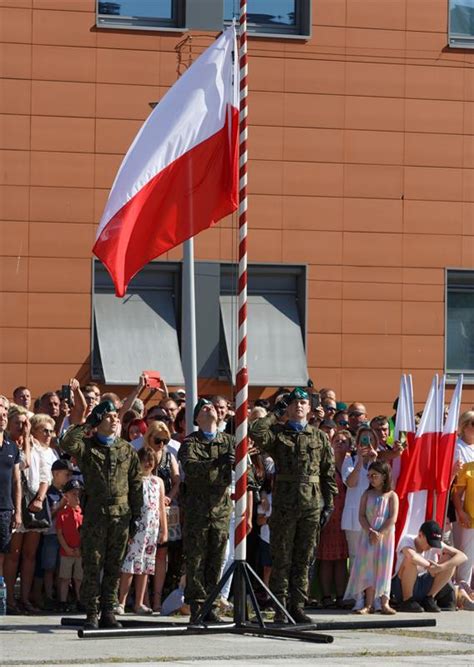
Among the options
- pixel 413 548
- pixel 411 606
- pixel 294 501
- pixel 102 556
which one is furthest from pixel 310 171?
pixel 102 556

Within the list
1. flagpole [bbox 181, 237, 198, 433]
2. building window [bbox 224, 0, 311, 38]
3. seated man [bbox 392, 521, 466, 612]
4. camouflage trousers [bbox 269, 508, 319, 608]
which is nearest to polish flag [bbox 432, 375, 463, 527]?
seated man [bbox 392, 521, 466, 612]

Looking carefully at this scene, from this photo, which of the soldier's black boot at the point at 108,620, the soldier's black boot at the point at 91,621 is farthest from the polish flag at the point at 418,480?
the soldier's black boot at the point at 91,621

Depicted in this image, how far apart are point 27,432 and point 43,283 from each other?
38.1ft

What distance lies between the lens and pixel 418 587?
1650 cm

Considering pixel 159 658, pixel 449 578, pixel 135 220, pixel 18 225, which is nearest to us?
pixel 159 658

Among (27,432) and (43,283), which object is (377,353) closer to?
(43,283)

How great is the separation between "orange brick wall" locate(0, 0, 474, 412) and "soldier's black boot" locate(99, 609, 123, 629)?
1317cm

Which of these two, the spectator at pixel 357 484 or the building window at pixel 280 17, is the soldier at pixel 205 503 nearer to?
the spectator at pixel 357 484

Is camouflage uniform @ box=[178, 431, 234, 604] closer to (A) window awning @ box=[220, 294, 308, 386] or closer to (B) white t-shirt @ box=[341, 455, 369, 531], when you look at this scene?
(B) white t-shirt @ box=[341, 455, 369, 531]

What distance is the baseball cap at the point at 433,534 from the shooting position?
54.0ft

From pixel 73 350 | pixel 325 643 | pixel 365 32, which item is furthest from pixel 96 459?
pixel 365 32

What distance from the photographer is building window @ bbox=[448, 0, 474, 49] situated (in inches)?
1148

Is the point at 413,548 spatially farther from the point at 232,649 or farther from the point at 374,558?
the point at 232,649

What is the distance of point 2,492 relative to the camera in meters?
15.2
